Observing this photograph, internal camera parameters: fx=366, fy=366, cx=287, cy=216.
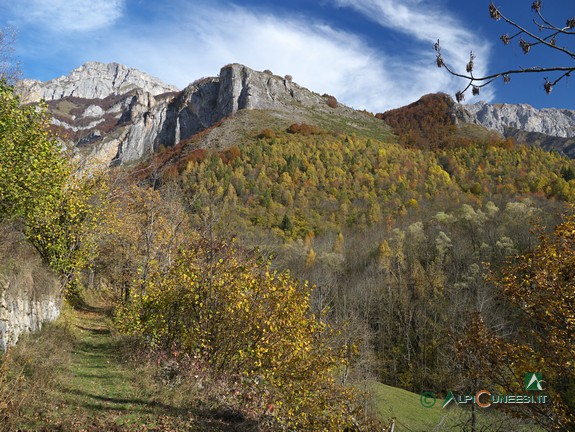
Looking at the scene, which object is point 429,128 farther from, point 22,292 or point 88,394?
point 88,394

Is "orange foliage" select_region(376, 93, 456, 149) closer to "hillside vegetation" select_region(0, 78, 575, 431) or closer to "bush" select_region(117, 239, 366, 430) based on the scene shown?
"hillside vegetation" select_region(0, 78, 575, 431)

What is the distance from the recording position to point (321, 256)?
7806 cm

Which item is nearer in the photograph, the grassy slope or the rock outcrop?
the grassy slope

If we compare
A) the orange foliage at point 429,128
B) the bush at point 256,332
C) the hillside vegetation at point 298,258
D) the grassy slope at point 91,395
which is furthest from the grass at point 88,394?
the orange foliage at point 429,128

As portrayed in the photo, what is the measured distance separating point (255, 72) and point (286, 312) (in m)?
183

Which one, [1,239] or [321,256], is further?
[321,256]

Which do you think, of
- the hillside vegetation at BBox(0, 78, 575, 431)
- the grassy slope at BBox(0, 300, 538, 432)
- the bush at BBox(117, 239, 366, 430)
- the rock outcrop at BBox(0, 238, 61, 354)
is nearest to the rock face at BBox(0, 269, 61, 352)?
the rock outcrop at BBox(0, 238, 61, 354)

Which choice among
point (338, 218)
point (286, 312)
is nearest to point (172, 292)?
point (286, 312)

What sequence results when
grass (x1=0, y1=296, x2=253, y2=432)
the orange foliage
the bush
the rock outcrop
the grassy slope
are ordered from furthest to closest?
the orange foliage, the rock outcrop, the bush, the grassy slope, grass (x1=0, y1=296, x2=253, y2=432)

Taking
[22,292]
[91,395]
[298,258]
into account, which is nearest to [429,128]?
[298,258]

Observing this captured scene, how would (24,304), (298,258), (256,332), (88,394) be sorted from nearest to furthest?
1. (88,394)
2. (256,332)
3. (24,304)
4. (298,258)

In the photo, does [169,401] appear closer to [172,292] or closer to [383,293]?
[172,292]

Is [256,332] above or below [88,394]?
above

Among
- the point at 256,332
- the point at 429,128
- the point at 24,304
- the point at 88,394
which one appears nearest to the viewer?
the point at 88,394
